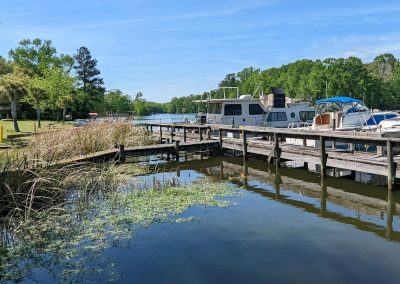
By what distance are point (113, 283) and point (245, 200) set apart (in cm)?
517

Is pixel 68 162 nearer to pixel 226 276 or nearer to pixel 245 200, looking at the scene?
pixel 245 200

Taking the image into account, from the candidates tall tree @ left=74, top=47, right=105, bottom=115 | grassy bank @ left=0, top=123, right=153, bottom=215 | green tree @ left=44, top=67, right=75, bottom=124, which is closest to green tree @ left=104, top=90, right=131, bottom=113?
tall tree @ left=74, top=47, right=105, bottom=115

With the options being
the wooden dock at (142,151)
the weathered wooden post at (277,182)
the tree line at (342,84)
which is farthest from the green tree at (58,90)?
the weathered wooden post at (277,182)

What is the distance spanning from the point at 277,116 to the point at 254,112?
161 centimetres

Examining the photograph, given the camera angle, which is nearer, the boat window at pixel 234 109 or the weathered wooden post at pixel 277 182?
the weathered wooden post at pixel 277 182

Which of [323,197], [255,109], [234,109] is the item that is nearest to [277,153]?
[323,197]

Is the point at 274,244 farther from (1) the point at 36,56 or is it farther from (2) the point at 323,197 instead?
(1) the point at 36,56

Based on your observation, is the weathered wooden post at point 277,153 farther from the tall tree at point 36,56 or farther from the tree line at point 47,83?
the tall tree at point 36,56

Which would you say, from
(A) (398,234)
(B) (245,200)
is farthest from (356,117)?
(A) (398,234)

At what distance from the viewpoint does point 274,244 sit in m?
6.81

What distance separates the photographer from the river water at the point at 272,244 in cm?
564

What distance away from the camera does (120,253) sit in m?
6.50

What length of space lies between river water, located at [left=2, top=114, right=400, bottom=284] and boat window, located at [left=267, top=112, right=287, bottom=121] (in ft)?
41.9

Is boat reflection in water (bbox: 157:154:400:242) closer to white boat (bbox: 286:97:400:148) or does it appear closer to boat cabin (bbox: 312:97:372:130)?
white boat (bbox: 286:97:400:148)
